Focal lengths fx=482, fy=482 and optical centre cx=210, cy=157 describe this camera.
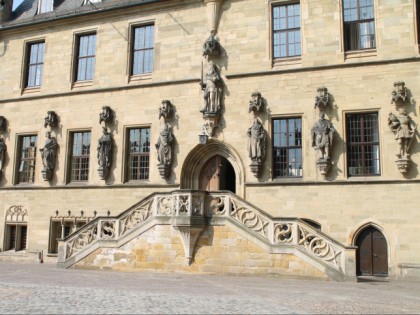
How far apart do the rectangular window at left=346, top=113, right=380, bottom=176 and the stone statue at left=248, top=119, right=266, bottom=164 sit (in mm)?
2901

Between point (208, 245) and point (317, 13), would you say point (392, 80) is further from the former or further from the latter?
point (208, 245)

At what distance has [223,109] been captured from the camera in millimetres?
17969

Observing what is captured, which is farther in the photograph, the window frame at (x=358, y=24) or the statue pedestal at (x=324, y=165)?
the window frame at (x=358, y=24)

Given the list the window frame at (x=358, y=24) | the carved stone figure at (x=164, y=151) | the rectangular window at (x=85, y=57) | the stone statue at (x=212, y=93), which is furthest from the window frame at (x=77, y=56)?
the window frame at (x=358, y=24)

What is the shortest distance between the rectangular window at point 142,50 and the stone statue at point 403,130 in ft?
31.9

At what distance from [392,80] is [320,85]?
2348mm

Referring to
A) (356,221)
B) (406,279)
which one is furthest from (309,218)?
(406,279)

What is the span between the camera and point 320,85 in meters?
16.8

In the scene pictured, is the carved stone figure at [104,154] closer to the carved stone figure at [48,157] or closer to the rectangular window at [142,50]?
the carved stone figure at [48,157]

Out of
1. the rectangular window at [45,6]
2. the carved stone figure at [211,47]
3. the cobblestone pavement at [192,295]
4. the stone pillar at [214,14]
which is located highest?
the rectangular window at [45,6]

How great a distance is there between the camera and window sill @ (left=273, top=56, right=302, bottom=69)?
17391 mm

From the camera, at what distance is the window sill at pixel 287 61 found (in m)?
17.4

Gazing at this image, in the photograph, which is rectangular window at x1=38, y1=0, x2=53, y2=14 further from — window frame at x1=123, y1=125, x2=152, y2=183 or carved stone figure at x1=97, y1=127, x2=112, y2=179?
window frame at x1=123, y1=125, x2=152, y2=183

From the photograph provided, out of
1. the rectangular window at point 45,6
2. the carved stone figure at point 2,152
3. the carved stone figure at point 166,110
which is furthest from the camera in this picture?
the rectangular window at point 45,6
